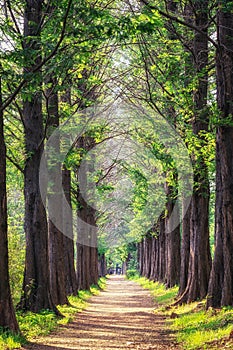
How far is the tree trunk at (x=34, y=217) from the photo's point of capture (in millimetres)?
14883

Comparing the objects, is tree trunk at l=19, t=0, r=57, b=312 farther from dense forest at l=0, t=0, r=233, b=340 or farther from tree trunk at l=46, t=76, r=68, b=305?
tree trunk at l=46, t=76, r=68, b=305

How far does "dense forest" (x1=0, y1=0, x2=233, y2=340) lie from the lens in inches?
408

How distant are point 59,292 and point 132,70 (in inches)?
362

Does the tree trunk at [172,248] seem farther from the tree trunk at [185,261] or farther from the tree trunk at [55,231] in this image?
the tree trunk at [55,231]

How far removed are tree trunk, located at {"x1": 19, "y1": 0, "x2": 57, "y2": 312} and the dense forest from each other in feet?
0.10

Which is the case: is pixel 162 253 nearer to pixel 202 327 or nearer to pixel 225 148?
pixel 225 148

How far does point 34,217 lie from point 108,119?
11217 mm

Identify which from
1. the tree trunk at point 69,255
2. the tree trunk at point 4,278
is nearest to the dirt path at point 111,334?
the tree trunk at point 4,278

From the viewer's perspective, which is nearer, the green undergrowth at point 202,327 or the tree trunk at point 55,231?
the green undergrowth at point 202,327

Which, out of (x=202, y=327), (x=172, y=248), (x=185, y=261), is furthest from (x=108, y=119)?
(x=202, y=327)

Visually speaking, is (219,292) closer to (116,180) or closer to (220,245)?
(220,245)

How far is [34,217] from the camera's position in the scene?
50.1 ft

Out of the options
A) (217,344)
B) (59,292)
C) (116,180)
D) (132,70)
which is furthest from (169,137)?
(116,180)

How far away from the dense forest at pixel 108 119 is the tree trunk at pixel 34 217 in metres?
0.03
